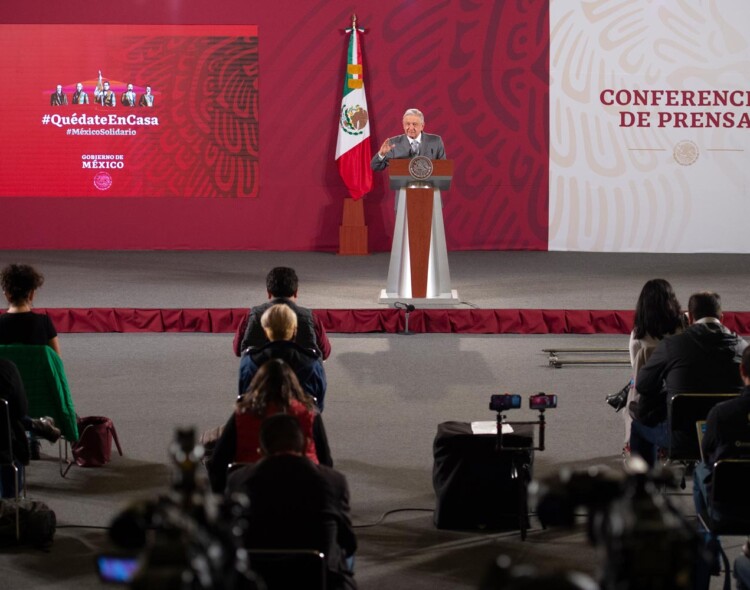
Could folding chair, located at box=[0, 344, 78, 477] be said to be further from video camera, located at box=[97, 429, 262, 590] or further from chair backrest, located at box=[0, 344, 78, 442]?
video camera, located at box=[97, 429, 262, 590]

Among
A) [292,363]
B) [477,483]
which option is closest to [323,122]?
[292,363]

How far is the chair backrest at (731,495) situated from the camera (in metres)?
3.58

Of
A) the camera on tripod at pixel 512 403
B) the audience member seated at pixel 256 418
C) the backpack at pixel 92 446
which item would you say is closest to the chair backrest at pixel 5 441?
the audience member seated at pixel 256 418

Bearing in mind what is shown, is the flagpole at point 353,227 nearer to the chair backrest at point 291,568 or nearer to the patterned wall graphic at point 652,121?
the patterned wall graphic at point 652,121

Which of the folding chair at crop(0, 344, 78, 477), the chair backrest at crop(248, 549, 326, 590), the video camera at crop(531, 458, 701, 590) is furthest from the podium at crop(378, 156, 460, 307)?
the video camera at crop(531, 458, 701, 590)

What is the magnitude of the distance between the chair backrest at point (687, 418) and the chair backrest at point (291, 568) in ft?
6.80

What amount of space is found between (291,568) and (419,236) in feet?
20.8

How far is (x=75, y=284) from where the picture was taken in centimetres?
1050

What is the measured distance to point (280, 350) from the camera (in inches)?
181

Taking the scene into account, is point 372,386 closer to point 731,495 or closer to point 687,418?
point 687,418

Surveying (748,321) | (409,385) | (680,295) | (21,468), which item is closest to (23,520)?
(21,468)

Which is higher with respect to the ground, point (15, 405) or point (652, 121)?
point (652, 121)

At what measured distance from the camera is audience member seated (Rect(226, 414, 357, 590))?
9.55 feet

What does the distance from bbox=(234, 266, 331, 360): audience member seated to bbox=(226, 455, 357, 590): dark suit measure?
2060mm
